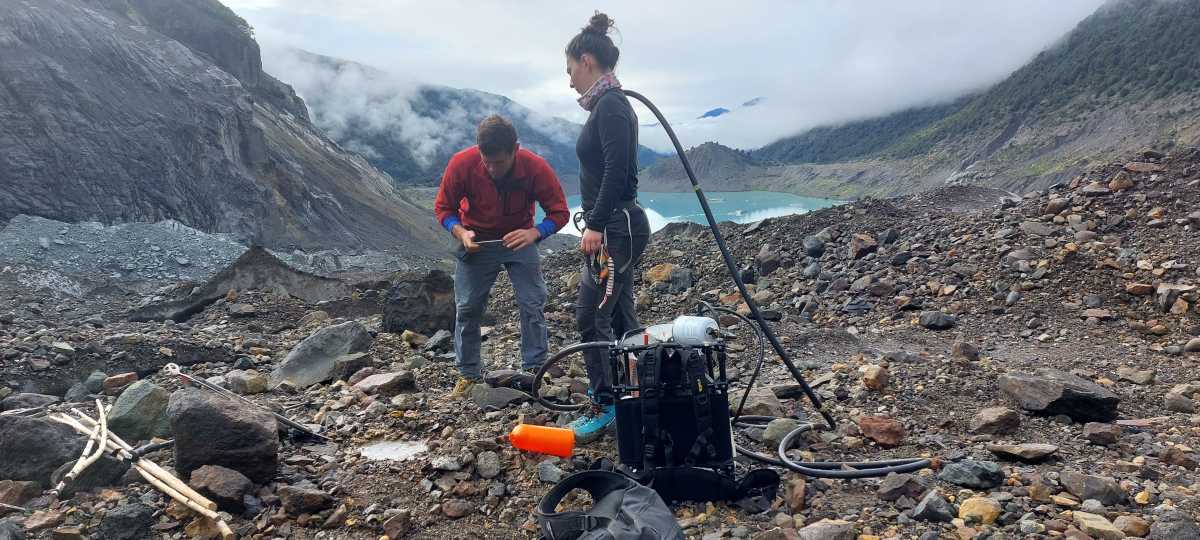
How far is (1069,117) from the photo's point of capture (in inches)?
2437

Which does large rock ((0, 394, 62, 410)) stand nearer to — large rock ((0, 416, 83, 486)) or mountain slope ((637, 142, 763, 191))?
large rock ((0, 416, 83, 486))

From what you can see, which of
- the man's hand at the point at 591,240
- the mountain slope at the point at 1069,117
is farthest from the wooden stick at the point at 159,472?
the mountain slope at the point at 1069,117

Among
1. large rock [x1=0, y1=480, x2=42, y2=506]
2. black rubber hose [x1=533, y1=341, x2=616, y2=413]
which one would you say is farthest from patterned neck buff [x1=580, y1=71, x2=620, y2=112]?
large rock [x1=0, y1=480, x2=42, y2=506]

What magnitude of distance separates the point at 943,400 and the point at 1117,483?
1.43 meters

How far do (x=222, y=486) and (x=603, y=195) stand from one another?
218 centimetres

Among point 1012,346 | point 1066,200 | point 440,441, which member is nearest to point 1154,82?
point 1066,200

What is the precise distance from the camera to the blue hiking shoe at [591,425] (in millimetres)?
3711

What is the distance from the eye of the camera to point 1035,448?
128 inches

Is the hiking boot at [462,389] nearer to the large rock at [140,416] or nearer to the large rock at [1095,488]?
the large rock at [140,416]

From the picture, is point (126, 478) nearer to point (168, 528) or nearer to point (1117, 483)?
point (168, 528)

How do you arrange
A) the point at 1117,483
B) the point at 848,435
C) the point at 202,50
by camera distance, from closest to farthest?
the point at 1117,483
the point at 848,435
the point at 202,50

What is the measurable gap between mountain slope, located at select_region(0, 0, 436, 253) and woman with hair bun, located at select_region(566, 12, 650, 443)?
18905mm

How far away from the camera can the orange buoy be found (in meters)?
3.30

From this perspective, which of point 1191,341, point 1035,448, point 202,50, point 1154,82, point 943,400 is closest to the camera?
point 1035,448
